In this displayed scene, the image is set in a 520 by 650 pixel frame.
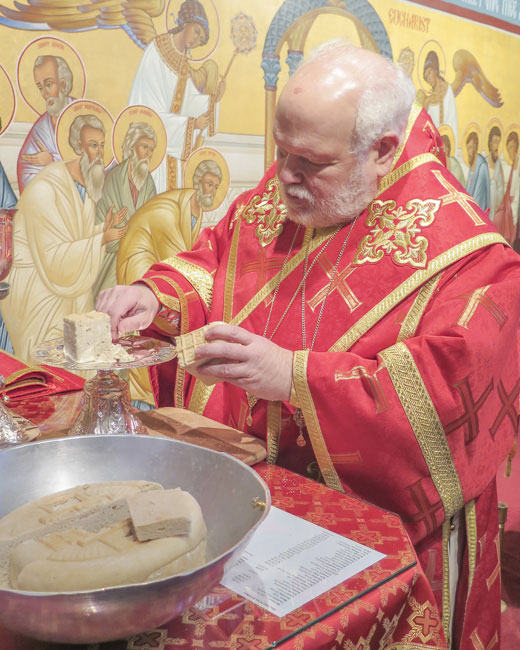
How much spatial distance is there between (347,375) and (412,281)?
17.4 inches

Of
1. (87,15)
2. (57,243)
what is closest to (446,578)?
(57,243)

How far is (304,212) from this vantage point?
7.65 ft

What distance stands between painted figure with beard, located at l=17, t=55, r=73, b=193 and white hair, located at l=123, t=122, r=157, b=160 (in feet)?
1.36

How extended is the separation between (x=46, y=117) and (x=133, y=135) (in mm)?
570

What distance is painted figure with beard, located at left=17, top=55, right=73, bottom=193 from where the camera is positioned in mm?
3592

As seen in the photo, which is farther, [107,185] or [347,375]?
[107,185]

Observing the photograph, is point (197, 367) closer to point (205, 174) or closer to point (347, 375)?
point (347, 375)

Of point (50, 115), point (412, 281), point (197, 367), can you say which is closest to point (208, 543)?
point (197, 367)

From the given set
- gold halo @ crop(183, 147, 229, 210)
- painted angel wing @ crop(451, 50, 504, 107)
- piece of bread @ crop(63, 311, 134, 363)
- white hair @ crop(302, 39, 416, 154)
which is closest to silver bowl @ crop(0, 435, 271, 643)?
piece of bread @ crop(63, 311, 134, 363)

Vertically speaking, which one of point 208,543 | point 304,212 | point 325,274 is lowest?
point 208,543

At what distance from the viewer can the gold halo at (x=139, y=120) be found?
398 cm

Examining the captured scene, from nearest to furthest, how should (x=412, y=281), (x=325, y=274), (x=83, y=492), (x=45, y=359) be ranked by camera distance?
(x=83, y=492) → (x=45, y=359) → (x=412, y=281) → (x=325, y=274)

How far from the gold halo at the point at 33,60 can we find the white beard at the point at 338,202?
1.89 metres

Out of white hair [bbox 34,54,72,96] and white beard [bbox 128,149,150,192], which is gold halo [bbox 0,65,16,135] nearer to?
white hair [bbox 34,54,72,96]
